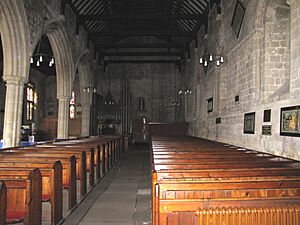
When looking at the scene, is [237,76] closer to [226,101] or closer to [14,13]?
[226,101]

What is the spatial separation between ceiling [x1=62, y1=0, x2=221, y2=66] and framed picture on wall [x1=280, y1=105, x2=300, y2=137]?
619 cm

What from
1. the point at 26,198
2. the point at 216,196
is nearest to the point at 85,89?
the point at 26,198

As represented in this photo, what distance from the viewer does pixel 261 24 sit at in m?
6.57

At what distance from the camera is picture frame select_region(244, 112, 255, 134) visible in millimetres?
6797

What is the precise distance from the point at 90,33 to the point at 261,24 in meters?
11.2

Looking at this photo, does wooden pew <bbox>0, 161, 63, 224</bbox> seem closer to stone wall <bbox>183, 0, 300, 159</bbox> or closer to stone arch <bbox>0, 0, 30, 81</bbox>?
stone wall <bbox>183, 0, 300, 159</bbox>

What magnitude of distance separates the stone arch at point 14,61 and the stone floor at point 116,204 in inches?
122

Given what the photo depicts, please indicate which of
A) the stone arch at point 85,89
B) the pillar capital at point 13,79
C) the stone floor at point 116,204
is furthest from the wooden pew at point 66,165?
the stone arch at point 85,89

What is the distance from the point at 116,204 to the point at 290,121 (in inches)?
Answer: 126

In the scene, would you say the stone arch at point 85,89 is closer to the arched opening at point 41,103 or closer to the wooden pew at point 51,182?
the arched opening at point 41,103

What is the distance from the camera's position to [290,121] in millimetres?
5086

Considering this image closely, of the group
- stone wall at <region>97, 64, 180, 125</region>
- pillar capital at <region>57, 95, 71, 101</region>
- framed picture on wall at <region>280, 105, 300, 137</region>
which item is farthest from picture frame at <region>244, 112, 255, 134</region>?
stone wall at <region>97, 64, 180, 125</region>

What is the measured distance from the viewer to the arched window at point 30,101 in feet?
61.5

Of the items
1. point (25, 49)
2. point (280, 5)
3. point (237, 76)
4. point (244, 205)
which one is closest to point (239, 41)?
point (237, 76)
